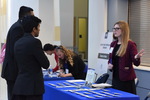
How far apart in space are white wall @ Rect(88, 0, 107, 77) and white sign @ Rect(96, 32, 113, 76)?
0.29 m

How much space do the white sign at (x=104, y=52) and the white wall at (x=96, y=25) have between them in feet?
0.94

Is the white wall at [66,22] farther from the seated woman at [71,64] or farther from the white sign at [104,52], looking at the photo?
the seated woman at [71,64]

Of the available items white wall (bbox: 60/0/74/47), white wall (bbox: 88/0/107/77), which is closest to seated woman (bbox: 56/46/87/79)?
white wall (bbox: 88/0/107/77)

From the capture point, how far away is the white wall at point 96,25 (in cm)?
580

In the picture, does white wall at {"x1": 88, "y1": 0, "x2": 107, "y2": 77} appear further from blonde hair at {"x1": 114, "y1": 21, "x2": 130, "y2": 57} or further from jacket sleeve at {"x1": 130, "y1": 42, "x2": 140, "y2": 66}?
jacket sleeve at {"x1": 130, "y1": 42, "x2": 140, "y2": 66}

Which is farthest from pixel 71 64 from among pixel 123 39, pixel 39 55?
pixel 39 55

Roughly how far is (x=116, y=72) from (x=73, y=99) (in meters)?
0.97

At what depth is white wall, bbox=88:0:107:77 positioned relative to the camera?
5.80 m

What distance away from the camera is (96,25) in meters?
5.93

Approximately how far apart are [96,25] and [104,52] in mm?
721

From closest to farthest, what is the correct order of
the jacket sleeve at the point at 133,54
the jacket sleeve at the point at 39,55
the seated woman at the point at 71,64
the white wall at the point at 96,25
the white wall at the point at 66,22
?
the jacket sleeve at the point at 39,55 → the jacket sleeve at the point at 133,54 → the seated woman at the point at 71,64 → the white wall at the point at 96,25 → the white wall at the point at 66,22

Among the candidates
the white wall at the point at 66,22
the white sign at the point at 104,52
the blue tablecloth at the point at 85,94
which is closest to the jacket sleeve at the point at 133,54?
the blue tablecloth at the point at 85,94

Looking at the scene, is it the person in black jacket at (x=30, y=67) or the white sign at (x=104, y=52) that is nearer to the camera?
the person in black jacket at (x=30, y=67)

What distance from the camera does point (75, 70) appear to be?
176 inches
